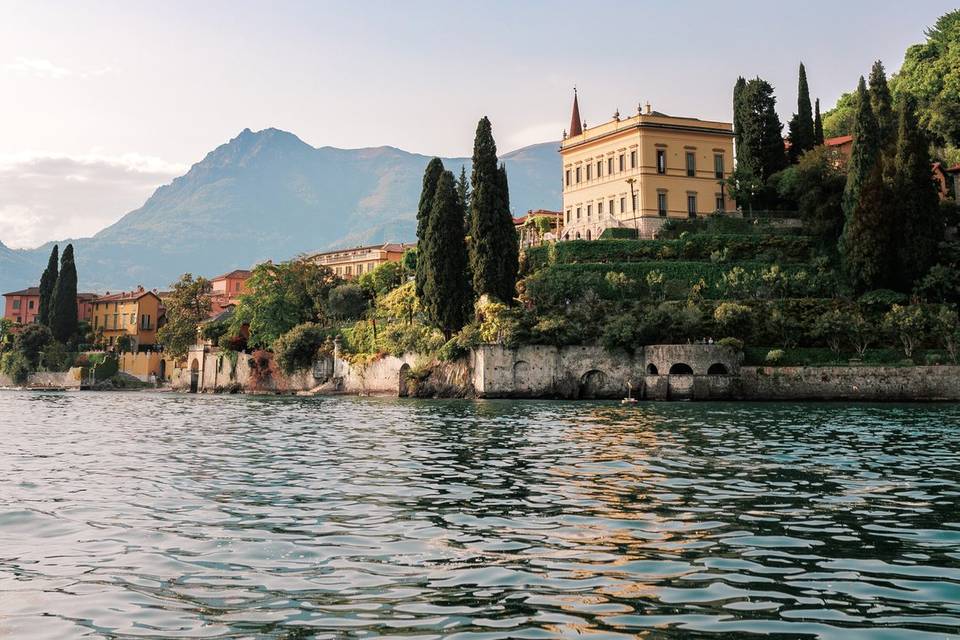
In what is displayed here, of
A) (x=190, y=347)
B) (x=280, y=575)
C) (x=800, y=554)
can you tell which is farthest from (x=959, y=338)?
(x=190, y=347)

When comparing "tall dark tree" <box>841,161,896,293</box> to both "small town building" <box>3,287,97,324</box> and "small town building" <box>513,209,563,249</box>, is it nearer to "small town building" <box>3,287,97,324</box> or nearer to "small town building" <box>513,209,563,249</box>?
"small town building" <box>513,209,563,249</box>

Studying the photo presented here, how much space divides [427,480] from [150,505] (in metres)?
4.91

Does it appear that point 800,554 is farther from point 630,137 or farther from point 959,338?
point 630,137

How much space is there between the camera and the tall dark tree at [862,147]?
57.3 m

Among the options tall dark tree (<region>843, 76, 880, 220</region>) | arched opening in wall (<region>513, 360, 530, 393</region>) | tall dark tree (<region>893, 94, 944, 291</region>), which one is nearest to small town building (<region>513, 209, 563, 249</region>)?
arched opening in wall (<region>513, 360, 530, 393</region>)

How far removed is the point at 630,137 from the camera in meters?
69.1

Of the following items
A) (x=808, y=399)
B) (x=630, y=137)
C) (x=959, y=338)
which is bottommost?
(x=808, y=399)

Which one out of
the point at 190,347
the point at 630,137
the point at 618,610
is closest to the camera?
the point at 618,610

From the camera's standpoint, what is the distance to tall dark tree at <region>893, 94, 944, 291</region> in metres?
56.1

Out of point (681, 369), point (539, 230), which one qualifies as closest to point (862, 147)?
point (681, 369)

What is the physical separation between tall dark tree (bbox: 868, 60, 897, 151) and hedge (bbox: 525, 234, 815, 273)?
8.36m

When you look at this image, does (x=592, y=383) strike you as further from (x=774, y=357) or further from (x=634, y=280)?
(x=774, y=357)

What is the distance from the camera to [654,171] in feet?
223

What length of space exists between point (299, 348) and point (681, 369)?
34.1 m
